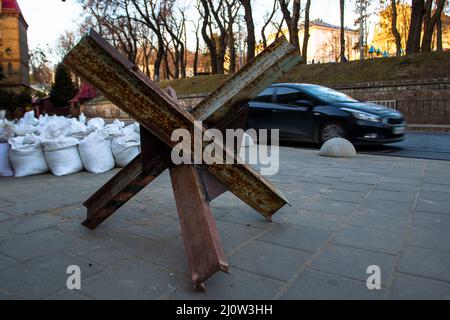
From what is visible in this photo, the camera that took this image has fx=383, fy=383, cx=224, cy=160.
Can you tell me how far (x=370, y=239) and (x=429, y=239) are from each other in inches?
15.6

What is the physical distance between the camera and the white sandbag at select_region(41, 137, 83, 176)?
542 cm

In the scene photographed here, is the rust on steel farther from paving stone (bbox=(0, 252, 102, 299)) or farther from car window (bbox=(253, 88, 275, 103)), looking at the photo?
car window (bbox=(253, 88, 275, 103))

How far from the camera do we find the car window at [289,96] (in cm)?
866

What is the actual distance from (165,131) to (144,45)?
138 feet

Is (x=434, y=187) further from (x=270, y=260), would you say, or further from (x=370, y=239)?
(x=270, y=260)

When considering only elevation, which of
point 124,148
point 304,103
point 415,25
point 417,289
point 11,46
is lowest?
point 417,289

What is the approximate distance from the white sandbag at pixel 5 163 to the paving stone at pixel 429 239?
5244mm

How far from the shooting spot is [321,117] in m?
8.23

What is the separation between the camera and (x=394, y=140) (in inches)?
312

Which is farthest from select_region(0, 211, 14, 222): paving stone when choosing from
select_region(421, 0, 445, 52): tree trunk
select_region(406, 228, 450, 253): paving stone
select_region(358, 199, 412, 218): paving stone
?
select_region(421, 0, 445, 52): tree trunk

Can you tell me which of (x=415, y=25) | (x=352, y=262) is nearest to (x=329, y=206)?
(x=352, y=262)

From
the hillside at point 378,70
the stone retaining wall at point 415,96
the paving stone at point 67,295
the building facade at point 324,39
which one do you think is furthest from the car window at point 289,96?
the building facade at point 324,39

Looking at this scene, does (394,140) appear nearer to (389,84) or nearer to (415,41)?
(389,84)

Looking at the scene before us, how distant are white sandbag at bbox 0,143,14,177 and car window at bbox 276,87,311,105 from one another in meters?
5.75
